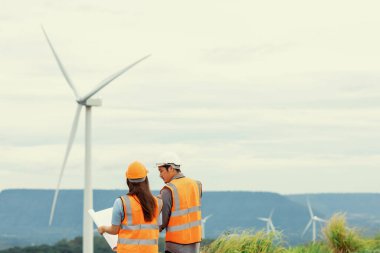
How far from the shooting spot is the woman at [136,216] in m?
9.41

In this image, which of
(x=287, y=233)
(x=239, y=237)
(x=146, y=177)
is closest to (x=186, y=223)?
(x=146, y=177)

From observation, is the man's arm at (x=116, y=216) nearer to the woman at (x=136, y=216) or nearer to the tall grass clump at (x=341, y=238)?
the woman at (x=136, y=216)

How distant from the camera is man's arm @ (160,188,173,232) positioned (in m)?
10.1

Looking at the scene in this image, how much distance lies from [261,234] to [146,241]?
7.11m

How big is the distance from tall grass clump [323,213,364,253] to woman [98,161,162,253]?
1101cm

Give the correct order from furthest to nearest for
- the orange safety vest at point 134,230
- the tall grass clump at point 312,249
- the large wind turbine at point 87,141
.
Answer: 1. the large wind turbine at point 87,141
2. the tall grass clump at point 312,249
3. the orange safety vest at point 134,230

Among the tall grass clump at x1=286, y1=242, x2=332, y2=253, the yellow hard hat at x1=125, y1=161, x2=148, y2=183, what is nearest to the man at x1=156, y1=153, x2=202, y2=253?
the yellow hard hat at x1=125, y1=161, x2=148, y2=183

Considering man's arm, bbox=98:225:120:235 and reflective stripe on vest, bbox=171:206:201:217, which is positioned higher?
reflective stripe on vest, bbox=171:206:201:217

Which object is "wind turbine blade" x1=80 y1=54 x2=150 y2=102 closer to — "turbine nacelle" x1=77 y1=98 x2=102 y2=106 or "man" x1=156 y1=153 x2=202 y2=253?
"turbine nacelle" x1=77 y1=98 x2=102 y2=106

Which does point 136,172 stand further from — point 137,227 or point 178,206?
point 178,206

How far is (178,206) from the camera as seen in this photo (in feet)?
33.4

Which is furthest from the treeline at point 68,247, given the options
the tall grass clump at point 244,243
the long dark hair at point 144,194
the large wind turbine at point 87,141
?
the long dark hair at point 144,194

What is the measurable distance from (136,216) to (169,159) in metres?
0.95

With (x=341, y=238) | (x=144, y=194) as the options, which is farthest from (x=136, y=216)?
(x=341, y=238)
